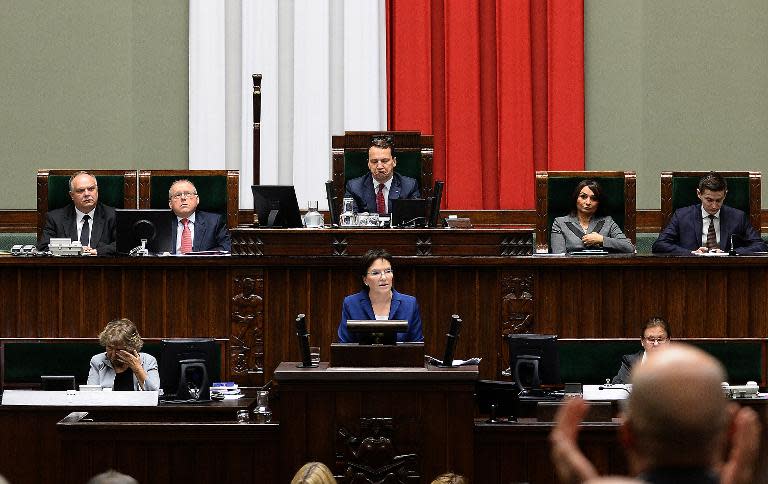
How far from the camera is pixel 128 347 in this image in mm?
5715

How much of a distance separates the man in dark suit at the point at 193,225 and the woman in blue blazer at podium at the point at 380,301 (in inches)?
51.7

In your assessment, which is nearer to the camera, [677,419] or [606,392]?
[677,419]

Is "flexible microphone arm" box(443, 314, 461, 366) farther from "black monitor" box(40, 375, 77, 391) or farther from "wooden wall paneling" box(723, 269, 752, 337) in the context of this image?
"wooden wall paneling" box(723, 269, 752, 337)

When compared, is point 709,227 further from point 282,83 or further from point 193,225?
point 282,83

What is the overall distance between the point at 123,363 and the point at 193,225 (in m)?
1.55

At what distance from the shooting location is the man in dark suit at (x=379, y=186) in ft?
23.9

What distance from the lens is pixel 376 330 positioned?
4.88 m

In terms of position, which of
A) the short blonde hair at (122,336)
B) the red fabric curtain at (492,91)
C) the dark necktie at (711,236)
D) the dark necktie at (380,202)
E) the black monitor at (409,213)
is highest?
the red fabric curtain at (492,91)

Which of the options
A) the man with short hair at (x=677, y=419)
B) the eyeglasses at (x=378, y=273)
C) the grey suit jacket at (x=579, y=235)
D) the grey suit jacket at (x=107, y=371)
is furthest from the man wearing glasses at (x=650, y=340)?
the man with short hair at (x=677, y=419)

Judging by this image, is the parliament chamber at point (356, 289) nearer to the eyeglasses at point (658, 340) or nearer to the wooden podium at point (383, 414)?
the eyeglasses at point (658, 340)

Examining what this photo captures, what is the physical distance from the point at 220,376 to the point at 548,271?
5.95ft

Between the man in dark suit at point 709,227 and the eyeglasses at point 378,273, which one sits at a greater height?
the man in dark suit at point 709,227

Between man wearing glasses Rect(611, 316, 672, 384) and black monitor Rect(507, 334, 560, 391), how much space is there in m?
0.48

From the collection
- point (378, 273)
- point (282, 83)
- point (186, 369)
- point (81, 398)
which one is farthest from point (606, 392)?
point (282, 83)
